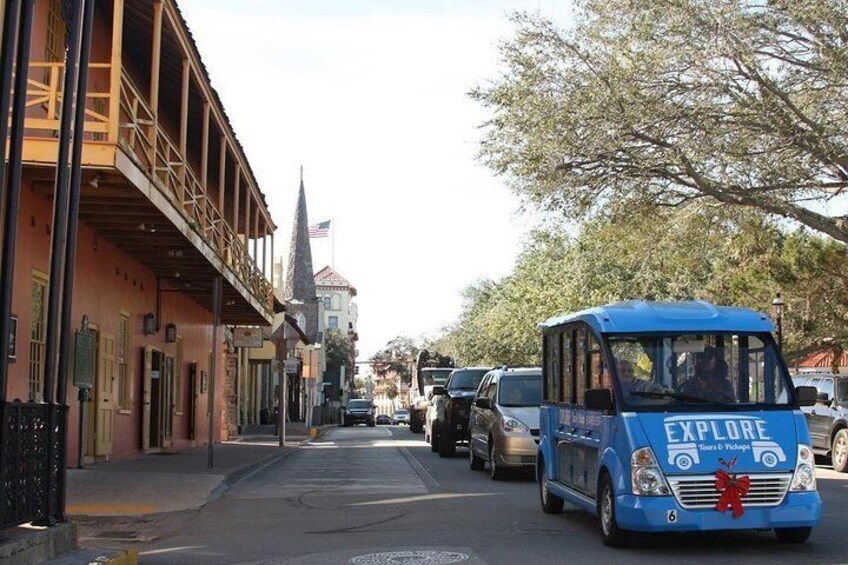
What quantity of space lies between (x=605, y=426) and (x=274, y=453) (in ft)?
58.8

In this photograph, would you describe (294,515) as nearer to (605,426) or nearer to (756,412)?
(605,426)

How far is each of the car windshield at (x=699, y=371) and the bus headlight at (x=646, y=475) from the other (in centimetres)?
57

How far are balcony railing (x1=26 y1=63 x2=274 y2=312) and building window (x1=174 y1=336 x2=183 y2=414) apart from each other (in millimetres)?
2413

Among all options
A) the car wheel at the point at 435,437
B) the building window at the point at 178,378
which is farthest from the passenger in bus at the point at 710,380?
the building window at the point at 178,378

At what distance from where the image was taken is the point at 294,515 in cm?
1252

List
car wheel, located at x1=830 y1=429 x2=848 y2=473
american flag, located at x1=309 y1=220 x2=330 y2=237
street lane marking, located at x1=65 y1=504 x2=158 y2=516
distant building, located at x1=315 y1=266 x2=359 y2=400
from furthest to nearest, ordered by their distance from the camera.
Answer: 1. distant building, located at x1=315 y1=266 x2=359 y2=400
2. american flag, located at x1=309 y1=220 x2=330 y2=237
3. car wheel, located at x1=830 y1=429 x2=848 y2=473
4. street lane marking, located at x1=65 y1=504 x2=158 y2=516

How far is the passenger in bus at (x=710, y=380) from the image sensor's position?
9.38m

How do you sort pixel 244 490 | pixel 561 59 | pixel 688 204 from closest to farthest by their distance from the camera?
pixel 244 490, pixel 561 59, pixel 688 204

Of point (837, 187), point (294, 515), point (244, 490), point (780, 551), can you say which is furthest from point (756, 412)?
point (837, 187)

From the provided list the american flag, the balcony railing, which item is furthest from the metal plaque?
the american flag

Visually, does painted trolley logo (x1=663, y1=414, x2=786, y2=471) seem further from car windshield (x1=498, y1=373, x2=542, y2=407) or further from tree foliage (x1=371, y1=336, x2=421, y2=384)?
tree foliage (x1=371, y1=336, x2=421, y2=384)

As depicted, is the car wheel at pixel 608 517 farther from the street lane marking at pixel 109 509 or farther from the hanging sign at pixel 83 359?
the hanging sign at pixel 83 359

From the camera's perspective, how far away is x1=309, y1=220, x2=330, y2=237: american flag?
247 ft

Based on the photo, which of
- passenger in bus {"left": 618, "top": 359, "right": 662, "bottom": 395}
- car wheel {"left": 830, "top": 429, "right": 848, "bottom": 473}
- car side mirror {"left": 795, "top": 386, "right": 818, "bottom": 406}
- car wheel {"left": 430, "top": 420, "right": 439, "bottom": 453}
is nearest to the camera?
passenger in bus {"left": 618, "top": 359, "right": 662, "bottom": 395}
